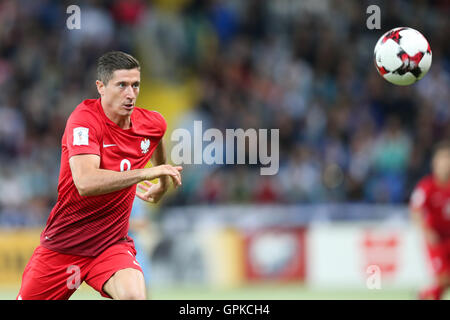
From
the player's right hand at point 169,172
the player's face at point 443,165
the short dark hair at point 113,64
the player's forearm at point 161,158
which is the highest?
the short dark hair at point 113,64

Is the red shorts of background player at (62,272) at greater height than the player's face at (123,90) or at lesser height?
lesser

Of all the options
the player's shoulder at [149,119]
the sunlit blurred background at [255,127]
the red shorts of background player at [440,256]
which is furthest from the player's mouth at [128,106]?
the red shorts of background player at [440,256]

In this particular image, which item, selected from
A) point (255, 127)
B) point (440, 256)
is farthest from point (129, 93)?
point (255, 127)

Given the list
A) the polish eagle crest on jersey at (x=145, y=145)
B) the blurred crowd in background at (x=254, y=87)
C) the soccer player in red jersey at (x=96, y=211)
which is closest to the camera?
the soccer player in red jersey at (x=96, y=211)

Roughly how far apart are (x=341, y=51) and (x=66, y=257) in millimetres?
12003

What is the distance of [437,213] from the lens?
978cm

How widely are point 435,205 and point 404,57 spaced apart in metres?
3.19

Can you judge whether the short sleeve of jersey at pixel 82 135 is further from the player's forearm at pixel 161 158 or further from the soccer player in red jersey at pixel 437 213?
the soccer player in red jersey at pixel 437 213

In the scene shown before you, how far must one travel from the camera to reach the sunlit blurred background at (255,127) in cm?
1280

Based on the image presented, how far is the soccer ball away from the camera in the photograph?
710 centimetres

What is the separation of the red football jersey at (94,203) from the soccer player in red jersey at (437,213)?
4784 mm

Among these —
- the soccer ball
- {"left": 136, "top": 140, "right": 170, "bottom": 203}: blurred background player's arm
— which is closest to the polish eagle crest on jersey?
{"left": 136, "top": 140, "right": 170, "bottom": 203}: blurred background player's arm

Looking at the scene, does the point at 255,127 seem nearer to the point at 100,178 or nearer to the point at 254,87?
the point at 254,87

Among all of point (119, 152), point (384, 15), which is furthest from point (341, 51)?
point (119, 152)
